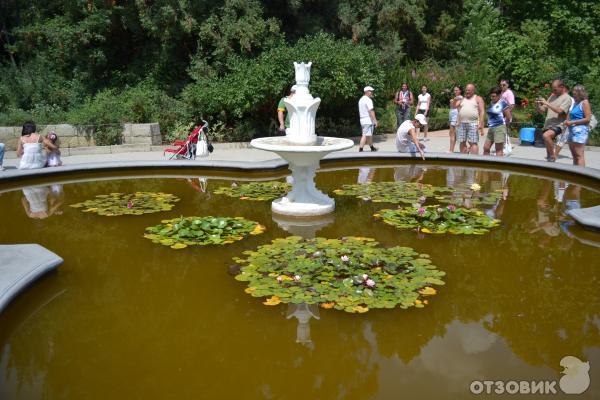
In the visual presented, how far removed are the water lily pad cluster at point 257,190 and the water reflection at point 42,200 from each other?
2.54 meters

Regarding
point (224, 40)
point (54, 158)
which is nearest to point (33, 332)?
point (54, 158)

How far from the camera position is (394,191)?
941 centimetres

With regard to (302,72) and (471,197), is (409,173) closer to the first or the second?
(471,197)

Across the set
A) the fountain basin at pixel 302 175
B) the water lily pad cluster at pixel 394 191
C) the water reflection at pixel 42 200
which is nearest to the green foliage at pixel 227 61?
the water reflection at pixel 42 200

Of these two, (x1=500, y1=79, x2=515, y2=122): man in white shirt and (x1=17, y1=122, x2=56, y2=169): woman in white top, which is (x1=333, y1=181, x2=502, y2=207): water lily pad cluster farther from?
(x1=17, y1=122, x2=56, y2=169): woman in white top

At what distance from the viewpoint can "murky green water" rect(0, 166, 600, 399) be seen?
3.84 metres

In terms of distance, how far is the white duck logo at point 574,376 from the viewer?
3.72 metres

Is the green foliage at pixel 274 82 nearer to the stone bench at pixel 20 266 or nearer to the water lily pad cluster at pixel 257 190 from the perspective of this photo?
the water lily pad cluster at pixel 257 190

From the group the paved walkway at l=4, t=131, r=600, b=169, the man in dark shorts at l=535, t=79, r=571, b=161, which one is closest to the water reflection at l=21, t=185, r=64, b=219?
the paved walkway at l=4, t=131, r=600, b=169

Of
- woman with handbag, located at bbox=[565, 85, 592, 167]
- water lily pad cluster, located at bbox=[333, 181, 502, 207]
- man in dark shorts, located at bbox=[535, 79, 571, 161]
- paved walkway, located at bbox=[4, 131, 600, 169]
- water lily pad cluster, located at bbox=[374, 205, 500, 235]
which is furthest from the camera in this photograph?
paved walkway, located at bbox=[4, 131, 600, 169]

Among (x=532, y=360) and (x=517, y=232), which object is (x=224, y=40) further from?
(x=532, y=360)

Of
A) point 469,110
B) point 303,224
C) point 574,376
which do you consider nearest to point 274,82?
point 469,110

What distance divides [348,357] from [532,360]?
1300 millimetres

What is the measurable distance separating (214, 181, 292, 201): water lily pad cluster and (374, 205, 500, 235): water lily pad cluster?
2.12 metres
